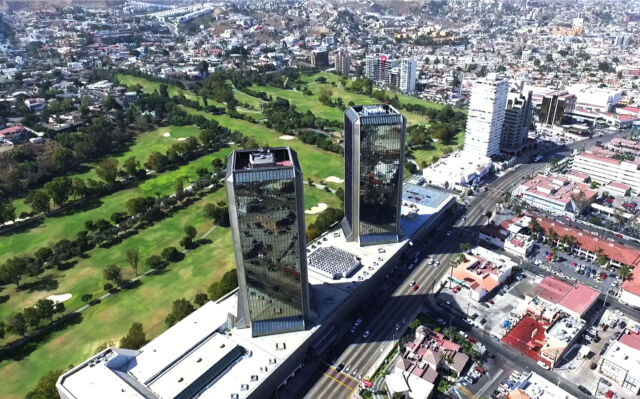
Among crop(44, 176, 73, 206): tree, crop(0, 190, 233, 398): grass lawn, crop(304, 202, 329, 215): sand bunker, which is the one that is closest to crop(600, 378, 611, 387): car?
crop(0, 190, 233, 398): grass lawn

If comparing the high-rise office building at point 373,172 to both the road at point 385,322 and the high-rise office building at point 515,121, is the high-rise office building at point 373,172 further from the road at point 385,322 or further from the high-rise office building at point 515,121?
the high-rise office building at point 515,121

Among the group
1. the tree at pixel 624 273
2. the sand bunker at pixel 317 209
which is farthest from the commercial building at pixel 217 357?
the tree at pixel 624 273

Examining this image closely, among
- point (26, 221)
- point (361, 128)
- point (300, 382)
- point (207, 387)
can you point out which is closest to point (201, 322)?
point (207, 387)

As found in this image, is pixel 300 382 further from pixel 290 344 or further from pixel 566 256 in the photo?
pixel 566 256

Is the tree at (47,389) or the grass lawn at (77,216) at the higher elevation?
the tree at (47,389)

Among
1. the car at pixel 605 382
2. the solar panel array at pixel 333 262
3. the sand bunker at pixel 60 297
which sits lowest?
the car at pixel 605 382

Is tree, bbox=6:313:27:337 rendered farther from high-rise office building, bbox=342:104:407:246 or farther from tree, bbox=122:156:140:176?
tree, bbox=122:156:140:176

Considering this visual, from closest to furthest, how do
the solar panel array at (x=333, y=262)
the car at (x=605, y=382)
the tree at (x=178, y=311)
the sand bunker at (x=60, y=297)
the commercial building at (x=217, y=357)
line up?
the commercial building at (x=217, y=357), the car at (x=605, y=382), the tree at (x=178, y=311), the solar panel array at (x=333, y=262), the sand bunker at (x=60, y=297)

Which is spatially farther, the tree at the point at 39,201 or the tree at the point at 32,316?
the tree at the point at 39,201

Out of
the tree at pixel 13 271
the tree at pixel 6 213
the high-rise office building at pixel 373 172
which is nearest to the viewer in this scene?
the high-rise office building at pixel 373 172
